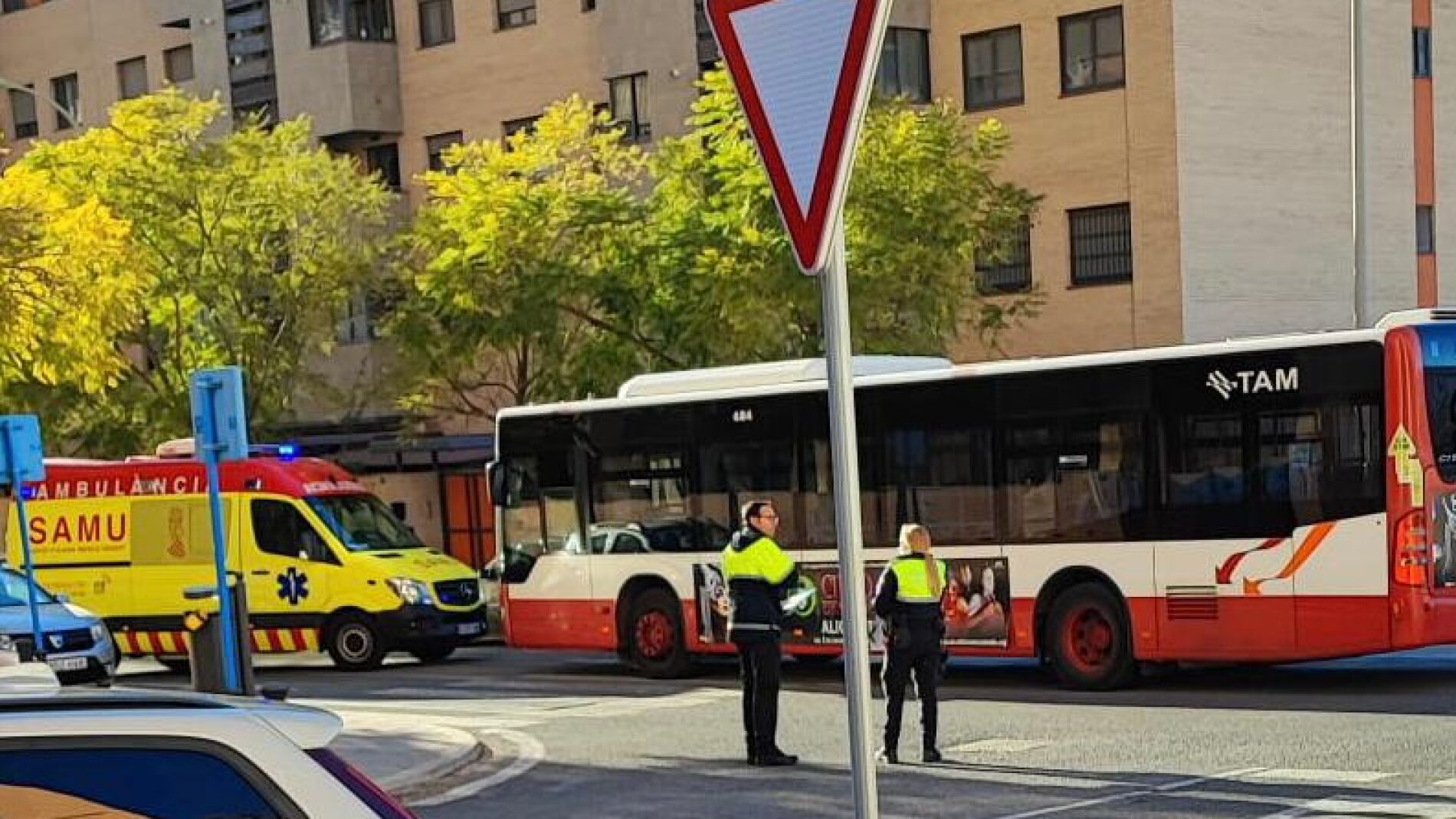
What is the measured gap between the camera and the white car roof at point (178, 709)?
418cm

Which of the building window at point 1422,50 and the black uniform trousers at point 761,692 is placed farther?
the building window at point 1422,50

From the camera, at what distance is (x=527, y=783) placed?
1498 centimetres

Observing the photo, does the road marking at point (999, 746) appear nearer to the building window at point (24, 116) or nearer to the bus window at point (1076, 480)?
the bus window at point (1076, 480)

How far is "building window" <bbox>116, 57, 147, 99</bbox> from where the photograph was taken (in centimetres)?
5094

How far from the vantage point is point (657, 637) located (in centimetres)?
2239

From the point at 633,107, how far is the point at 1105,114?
9.40m

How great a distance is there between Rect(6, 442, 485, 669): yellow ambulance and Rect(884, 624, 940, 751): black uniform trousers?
40.6 feet

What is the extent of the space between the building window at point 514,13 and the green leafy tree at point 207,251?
752 cm

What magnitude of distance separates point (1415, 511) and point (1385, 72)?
24.6m

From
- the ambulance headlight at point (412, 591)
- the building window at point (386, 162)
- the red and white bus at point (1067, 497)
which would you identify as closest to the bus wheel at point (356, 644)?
the ambulance headlight at point (412, 591)

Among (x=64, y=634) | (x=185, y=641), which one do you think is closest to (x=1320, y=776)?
(x=64, y=634)

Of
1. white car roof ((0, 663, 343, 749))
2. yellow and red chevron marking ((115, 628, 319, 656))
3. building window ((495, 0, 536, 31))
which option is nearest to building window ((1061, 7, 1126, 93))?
building window ((495, 0, 536, 31))

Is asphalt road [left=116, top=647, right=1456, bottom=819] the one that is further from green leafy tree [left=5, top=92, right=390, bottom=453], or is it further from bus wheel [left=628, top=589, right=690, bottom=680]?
green leafy tree [left=5, top=92, right=390, bottom=453]

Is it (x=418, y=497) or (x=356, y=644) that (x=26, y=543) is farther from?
(x=418, y=497)
